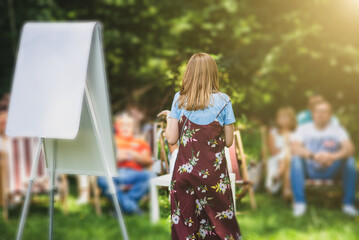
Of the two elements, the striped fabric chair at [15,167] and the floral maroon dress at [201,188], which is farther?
the striped fabric chair at [15,167]

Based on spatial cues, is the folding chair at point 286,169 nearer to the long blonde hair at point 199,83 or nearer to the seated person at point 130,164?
the seated person at point 130,164

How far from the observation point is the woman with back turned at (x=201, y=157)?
1993 mm

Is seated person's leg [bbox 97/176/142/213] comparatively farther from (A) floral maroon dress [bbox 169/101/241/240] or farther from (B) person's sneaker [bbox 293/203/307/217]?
(A) floral maroon dress [bbox 169/101/241/240]

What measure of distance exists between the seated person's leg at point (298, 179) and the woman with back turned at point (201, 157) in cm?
344

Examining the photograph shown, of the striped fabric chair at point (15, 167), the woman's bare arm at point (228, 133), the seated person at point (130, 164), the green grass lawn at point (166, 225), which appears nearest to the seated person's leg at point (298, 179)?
the green grass lawn at point (166, 225)

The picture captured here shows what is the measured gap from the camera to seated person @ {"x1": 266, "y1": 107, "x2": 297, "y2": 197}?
620 centimetres

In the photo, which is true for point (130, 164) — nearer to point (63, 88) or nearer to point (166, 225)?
point (166, 225)

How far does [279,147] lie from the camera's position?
6.34 meters

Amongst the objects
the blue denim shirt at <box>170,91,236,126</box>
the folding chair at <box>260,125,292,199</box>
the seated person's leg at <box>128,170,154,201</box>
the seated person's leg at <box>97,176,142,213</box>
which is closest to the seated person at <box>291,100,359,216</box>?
the folding chair at <box>260,125,292,199</box>

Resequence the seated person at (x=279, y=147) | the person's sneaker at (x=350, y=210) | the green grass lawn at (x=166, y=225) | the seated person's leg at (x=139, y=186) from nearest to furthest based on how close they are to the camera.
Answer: the green grass lawn at (x=166, y=225)
the person's sneaker at (x=350, y=210)
the seated person's leg at (x=139, y=186)
the seated person at (x=279, y=147)

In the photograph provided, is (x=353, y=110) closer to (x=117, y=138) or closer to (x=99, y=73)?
(x=117, y=138)

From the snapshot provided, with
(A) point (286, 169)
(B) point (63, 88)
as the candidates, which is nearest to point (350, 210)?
(A) point (286, 169)

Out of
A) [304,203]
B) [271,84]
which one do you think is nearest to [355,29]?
[271,84]

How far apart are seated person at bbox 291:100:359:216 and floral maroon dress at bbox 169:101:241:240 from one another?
3.38 metres
